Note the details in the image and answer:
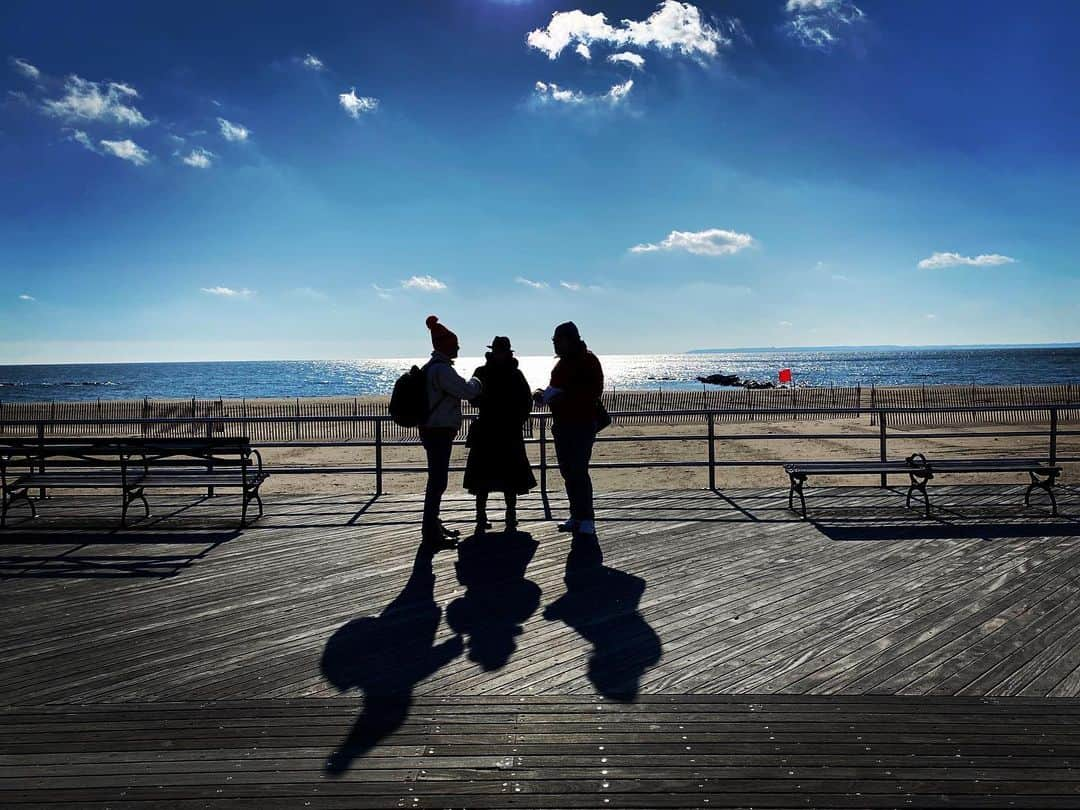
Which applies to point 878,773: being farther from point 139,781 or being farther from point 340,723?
point 139,781

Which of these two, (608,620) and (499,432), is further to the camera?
(499,432)

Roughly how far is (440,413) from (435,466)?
1.42ft

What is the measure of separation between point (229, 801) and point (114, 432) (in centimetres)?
2875

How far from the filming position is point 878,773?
2463 millimetres

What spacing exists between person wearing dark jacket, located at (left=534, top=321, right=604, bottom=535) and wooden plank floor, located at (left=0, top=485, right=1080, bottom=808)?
1.19 feet

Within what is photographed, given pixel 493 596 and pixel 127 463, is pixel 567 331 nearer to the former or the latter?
pixel 493 596

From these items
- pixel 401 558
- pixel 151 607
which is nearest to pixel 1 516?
pixel 151 607

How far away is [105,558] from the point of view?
5.41 metres

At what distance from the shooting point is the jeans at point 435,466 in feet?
18.1

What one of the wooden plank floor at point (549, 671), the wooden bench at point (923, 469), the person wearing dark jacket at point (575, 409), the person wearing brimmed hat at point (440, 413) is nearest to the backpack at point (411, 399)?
the person wearing brimmed hat at point (440, 413)

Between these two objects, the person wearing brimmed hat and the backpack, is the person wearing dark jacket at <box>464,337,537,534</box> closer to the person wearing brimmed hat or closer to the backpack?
the person wearing brimmed hat

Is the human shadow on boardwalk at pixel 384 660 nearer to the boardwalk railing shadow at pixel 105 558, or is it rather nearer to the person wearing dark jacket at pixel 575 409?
the person wearing dark jacket at pixel 575 409

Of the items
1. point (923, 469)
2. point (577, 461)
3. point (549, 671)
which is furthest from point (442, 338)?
point (923, 469)

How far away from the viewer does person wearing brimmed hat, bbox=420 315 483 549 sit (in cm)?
540
